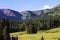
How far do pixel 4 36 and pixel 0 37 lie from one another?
2.68 meters

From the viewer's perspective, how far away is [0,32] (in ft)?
269

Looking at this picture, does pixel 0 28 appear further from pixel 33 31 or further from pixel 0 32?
pixel 33 31

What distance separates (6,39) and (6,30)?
4.70 meters

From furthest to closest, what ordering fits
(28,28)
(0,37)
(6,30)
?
(28,28) → (6,30) → (0,37)

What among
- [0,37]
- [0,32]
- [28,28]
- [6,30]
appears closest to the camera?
[0,37]

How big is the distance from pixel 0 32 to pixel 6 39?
9717mm

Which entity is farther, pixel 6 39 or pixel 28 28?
pixel 28 28

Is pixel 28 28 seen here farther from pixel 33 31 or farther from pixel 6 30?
pixel 6 30

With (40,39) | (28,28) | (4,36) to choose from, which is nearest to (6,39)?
(4,36)

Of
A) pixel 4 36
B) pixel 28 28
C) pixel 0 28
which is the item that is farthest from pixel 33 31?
pixel 4 36

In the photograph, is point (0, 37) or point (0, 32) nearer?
point (0, 37)

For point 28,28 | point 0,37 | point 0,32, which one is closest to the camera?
point 0,37

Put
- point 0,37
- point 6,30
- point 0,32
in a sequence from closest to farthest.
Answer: point 0,37
point 6,30
point 0,32

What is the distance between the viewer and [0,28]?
281 feet
